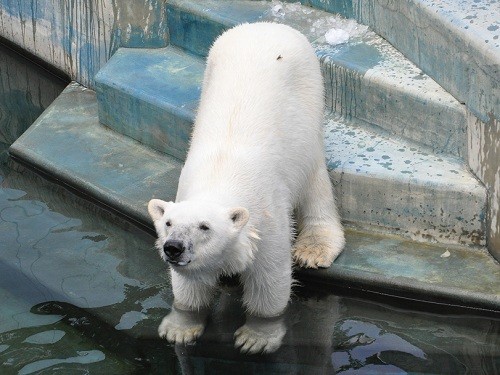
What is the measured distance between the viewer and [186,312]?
4289mm

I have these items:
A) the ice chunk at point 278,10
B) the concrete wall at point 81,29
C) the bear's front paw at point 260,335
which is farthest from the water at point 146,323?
the ice chunk at point 278,10

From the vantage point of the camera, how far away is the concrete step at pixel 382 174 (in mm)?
4555

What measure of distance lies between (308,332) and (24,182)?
6.52 feet

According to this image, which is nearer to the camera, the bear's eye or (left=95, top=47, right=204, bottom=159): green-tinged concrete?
the bear's eye

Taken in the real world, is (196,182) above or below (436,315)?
above

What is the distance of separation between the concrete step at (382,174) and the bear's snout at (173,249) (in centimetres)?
137

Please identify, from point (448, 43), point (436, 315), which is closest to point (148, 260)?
point (436, 315)

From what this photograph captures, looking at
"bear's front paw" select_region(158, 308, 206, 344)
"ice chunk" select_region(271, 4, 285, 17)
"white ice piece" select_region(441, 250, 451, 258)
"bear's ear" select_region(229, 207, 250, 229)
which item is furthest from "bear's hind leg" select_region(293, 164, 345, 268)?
"ice chunk" select_region(271, 4, 285, 17)

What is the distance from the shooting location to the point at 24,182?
217 inches

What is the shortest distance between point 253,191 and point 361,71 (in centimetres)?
125

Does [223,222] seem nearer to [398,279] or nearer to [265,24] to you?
[398,279]

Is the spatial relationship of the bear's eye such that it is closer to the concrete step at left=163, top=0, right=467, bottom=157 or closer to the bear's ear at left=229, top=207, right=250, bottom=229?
the bear's ear at left=229, top=207, right=250, bottom=229

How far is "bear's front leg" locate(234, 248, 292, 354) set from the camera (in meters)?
4.10

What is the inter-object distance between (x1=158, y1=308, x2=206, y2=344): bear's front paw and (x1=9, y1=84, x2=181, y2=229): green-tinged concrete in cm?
79
